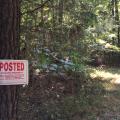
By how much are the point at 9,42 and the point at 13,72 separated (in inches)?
13.4

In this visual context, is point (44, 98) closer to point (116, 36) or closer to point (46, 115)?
point (46, 115)

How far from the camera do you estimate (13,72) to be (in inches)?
157

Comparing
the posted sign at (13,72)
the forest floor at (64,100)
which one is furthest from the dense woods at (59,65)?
the posted sign at (13,72)

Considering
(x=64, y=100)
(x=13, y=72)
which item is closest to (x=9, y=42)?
(x=13, y=72)

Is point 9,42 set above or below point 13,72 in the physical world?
above

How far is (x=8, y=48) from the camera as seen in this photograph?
407cm

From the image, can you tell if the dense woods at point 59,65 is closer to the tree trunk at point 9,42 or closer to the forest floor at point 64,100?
the forest floor at point 64,100

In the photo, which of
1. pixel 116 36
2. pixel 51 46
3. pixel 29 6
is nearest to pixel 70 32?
pixel 51 46

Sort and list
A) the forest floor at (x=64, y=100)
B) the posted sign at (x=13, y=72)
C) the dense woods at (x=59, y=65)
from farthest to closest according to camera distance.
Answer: the forest floor at (x=64, y=100) < the dense woods at (x=59, y=65) < the posted sign at (x=13, y=72)

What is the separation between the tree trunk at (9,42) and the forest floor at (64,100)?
2630mm

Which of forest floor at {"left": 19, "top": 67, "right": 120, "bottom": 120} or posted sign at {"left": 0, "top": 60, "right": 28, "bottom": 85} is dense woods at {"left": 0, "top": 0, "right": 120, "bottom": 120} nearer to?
forest floor at {"left": 19, "top": 67, "right": 120, "bottom": 120}

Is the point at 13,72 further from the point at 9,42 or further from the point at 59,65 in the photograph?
the point at 59,65

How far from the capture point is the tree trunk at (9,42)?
404 centimetres

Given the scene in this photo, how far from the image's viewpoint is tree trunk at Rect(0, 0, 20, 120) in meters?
4.04
